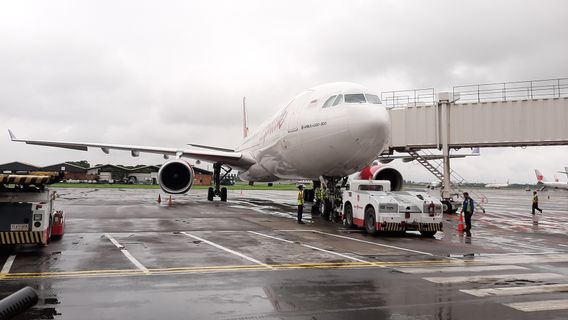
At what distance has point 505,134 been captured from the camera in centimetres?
2388

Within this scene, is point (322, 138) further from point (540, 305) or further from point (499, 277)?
point (540, 305)

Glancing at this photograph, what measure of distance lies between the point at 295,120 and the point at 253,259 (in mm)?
9229

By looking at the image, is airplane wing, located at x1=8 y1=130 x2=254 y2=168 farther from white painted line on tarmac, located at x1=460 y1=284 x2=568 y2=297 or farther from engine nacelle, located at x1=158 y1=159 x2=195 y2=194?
white painted line on tarmac, located at x1=460 y1=284 x2=568 y2=297

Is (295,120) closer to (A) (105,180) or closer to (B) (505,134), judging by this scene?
(B) (505,134)

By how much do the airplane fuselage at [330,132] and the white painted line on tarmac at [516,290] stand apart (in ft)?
26.1

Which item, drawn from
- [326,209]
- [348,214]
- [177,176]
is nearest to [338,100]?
[348,214]

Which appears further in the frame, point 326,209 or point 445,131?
point 445,131

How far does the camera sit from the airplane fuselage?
14.6m

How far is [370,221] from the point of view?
557 inches

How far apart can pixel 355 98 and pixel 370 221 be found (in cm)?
397

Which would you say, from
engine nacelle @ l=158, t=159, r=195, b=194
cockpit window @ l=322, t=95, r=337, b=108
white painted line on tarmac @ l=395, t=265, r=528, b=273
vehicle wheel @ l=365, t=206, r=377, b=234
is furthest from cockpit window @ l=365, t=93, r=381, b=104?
engine nacelle @ l=158, t=159, r=195, b=194

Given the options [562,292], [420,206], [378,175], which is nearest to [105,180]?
[378,175]

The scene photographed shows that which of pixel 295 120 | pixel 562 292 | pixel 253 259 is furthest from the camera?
pixel 295 120

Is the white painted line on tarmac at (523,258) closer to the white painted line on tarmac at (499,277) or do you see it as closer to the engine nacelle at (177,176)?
the white painted line on tarmac at (499,277)
